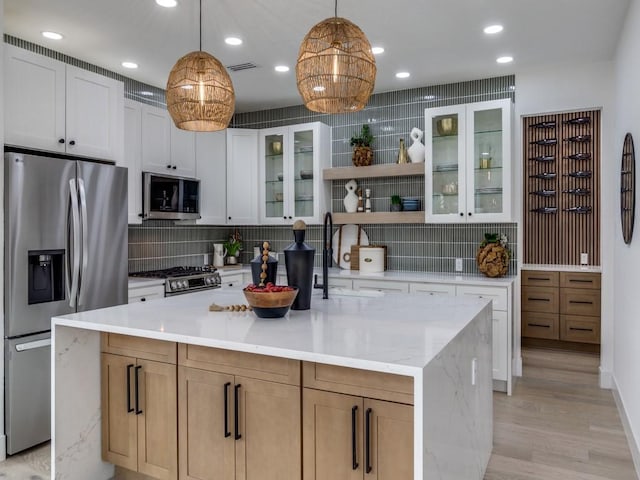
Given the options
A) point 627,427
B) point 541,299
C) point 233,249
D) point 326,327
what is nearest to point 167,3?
point 326,327

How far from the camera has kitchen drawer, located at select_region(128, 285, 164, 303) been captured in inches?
152

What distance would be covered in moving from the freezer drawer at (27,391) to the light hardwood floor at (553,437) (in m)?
0.11

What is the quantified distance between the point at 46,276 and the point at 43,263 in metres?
0.09

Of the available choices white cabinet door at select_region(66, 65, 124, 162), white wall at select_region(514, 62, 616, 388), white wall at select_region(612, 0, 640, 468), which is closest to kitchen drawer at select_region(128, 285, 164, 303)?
white cabinet door at select_region(66, 65, 124, 162)

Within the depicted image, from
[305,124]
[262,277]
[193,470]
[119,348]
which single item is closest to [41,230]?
[119,348]

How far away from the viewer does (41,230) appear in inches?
121

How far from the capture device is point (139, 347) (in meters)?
2.27

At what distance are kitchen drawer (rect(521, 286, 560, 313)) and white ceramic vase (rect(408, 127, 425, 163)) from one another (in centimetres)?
193

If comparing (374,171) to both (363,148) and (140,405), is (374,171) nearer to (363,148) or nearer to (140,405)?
(363,148)

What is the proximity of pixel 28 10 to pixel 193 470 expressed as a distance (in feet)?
9.76

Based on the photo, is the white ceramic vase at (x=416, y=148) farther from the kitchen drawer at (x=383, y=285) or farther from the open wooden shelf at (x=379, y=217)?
the kitchen drawer at (x=383, y=285)

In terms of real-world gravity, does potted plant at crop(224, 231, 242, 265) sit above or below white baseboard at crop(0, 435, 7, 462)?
above

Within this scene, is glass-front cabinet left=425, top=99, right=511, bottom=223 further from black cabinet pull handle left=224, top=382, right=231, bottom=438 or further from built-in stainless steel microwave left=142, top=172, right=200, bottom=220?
black cabinet pull handle left=224, top=382, right=231, bottom=438

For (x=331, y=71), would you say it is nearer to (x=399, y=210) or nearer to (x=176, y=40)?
(x=176, y=40)
